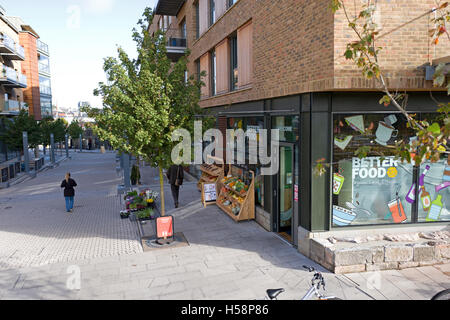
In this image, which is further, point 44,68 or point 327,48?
point 44,68

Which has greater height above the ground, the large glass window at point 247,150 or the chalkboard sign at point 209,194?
the large glass window at point 247,150

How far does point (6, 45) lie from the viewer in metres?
30.4

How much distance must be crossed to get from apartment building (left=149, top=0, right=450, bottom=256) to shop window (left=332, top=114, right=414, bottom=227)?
2 centimetres

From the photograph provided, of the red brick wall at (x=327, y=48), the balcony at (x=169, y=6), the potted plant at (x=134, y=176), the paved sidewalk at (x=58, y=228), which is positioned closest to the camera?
the red brick wall at (x=327, y=48)

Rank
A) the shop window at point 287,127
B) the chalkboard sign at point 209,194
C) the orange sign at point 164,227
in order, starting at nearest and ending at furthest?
the shop window at point 287,127
the orange sign at point 164,227
the chalkboard sign at point 209,194

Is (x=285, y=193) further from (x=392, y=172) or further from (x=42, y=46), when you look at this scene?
(x=42, y=46)

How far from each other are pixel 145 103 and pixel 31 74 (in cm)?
4196

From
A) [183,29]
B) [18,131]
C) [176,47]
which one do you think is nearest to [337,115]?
[176,47]

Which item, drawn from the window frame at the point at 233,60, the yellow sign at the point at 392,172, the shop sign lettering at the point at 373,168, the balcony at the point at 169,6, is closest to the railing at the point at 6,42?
the balcony at the point at 169,6

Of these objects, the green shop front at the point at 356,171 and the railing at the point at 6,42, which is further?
the railing at the point at 6,42

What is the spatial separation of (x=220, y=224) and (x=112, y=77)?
530cm

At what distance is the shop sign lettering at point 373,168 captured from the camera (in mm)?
7840

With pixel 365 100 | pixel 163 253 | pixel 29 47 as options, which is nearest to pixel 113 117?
pixel 163 253

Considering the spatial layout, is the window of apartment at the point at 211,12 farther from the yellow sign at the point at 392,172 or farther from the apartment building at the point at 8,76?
the apartment building at the point at 8,76
